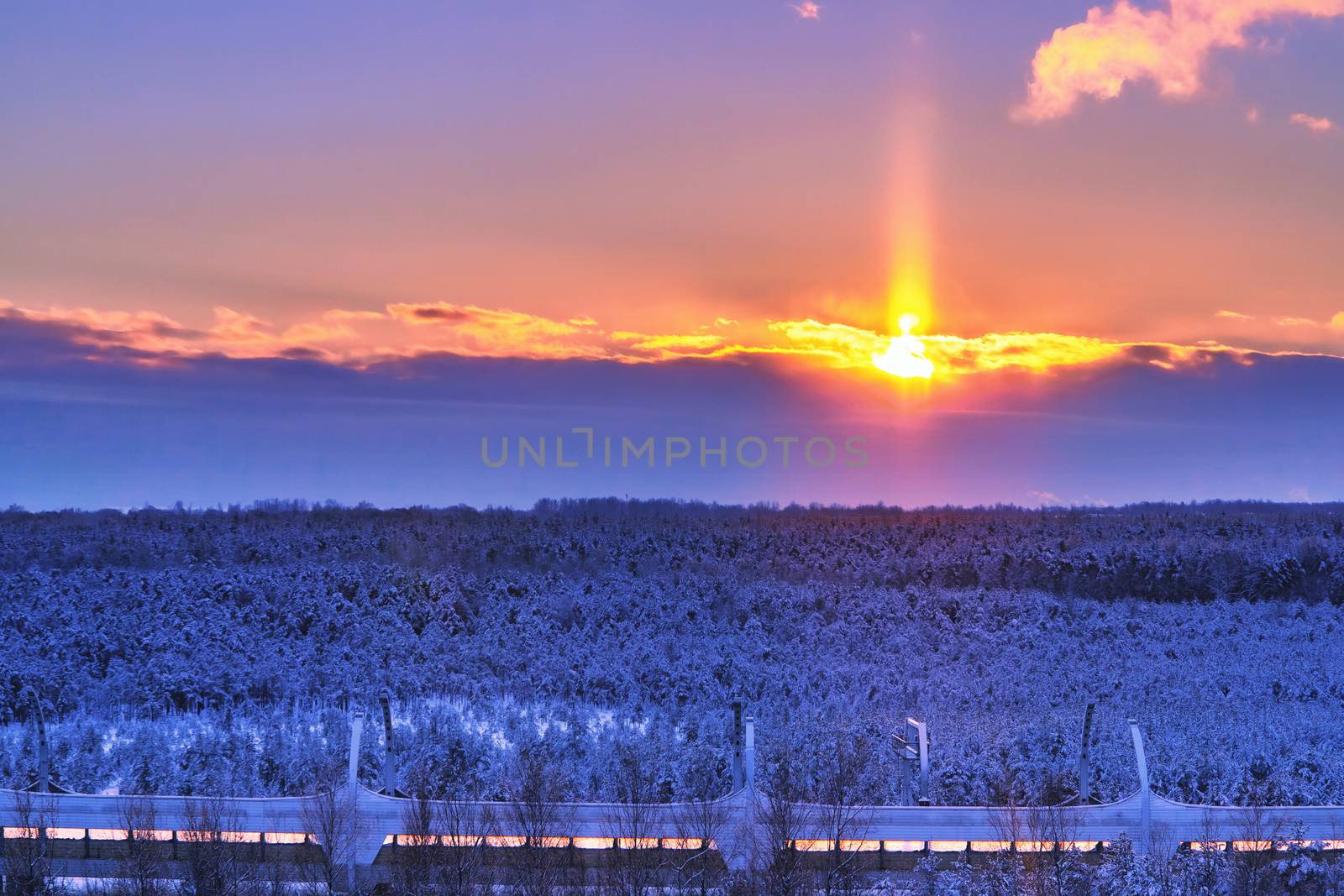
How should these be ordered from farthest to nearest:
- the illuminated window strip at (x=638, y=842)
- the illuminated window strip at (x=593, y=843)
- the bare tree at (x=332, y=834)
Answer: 1. the illuminated window strip at (x=593, y=843)
2. the illuminated window strip at (x=638, y=842)
3. the bare tree at (x=332, y=834)

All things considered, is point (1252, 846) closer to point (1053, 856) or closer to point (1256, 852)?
point (1256, 852)

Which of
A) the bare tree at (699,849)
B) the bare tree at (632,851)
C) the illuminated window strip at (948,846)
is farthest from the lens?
the illuminated window strip at (948,846)

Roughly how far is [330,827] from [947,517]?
66.0 metres

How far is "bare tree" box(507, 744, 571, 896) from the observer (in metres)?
14.3

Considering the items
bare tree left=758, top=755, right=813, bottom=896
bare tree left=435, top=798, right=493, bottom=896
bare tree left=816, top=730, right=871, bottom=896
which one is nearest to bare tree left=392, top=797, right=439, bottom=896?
bare tree left=435, top=798, right=493, bottom=896

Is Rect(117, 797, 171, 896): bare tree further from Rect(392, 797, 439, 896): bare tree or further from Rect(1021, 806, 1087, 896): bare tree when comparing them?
Rect(1021, 806, 1087, 896): bare tree

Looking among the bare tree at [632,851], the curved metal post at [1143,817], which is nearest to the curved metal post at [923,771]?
the curved metal post at [1143,817]

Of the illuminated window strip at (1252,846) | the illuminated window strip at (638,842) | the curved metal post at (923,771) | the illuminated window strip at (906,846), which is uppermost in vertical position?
the curved metal post at (923,771)

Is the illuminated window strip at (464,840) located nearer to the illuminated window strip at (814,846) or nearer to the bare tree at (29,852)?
the illuminated window strip at (814,846)

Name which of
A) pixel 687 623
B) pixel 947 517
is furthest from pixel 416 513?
pixel 687 623

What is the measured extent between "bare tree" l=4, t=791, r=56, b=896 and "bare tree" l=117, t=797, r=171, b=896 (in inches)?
32.8

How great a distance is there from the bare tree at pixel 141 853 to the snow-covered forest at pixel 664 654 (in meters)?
2.06

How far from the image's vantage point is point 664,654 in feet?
98.8

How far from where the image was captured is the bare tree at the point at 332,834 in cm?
1452
